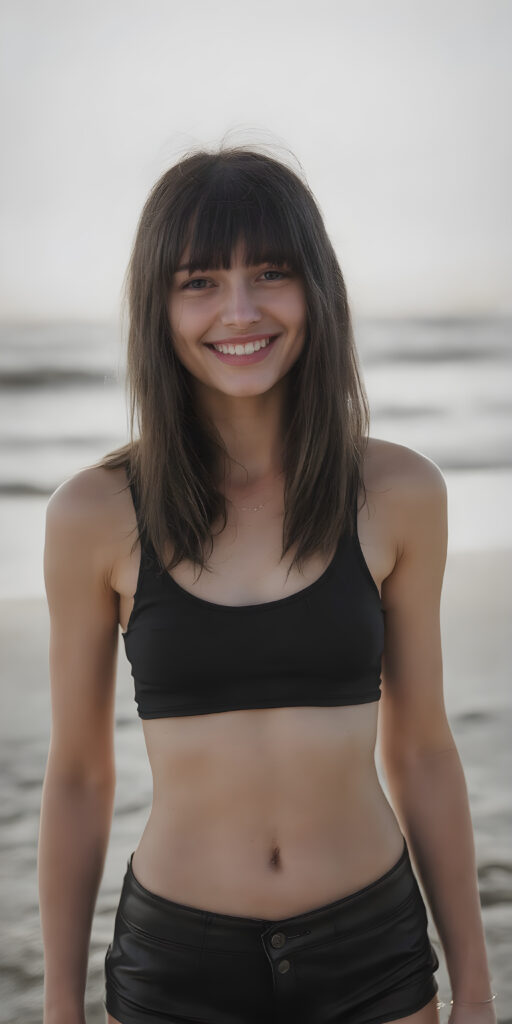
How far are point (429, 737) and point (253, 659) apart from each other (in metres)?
0.42

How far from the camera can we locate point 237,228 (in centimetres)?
185

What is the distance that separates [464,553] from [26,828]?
11.5 ft

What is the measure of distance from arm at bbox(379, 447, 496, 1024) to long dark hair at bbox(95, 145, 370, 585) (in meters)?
0.12

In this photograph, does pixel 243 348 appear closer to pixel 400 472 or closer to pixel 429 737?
pixel 400 472

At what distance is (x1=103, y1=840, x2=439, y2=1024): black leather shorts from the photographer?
67.7 inches

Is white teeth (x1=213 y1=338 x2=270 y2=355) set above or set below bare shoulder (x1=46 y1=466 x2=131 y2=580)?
above

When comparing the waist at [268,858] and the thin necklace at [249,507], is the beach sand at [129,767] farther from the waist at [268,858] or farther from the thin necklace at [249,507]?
the thin necklace at [249,507]

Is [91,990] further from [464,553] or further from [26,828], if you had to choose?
[464,553]

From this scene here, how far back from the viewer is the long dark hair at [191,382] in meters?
1.87

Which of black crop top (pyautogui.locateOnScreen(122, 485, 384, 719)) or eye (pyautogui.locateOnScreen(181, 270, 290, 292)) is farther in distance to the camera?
eye (pyautogui.locateOnScreen(181, 270, 290, 292))

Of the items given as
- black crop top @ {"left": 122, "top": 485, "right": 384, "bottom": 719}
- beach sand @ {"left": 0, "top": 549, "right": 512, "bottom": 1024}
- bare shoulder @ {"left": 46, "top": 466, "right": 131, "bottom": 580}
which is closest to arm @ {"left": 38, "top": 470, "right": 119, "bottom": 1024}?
bare shoulder @ {"left": 46, "top": 466, "right": 131, "bottom": 580}

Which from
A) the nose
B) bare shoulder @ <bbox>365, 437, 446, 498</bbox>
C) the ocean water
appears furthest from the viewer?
the ocean water

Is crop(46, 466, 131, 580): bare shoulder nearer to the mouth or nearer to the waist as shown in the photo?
the mouth

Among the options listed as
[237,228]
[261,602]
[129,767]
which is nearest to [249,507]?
[261,602]
